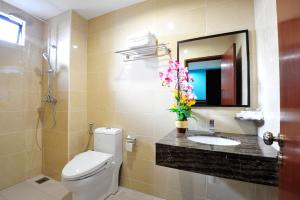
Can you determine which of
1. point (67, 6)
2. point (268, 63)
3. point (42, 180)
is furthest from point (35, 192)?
point (268, 63)

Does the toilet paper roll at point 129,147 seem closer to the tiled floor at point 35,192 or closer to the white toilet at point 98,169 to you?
the white toilet at point 98,169

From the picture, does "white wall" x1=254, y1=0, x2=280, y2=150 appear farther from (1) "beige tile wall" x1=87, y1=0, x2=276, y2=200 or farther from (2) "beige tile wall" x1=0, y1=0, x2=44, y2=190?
(2) "beige tile wall" x1=0, y1=0, x2=44, y2=190

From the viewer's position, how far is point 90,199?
152 centimetres

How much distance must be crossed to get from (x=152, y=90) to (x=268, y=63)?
1083mm

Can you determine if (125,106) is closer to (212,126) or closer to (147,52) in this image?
(147,52)

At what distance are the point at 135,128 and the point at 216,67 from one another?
1140 millimetres

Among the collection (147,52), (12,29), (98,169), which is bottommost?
(98,169)

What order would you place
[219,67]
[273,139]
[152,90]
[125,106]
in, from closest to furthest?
1. [273,139]
2. [219,67]
3. [152,90]
4. [125,106]

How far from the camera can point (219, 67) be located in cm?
147

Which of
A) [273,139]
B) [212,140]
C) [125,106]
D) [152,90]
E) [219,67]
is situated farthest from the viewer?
[125,106]

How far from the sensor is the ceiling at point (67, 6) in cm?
186

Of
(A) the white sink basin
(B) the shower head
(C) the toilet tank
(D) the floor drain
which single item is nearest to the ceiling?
(B) the shower head

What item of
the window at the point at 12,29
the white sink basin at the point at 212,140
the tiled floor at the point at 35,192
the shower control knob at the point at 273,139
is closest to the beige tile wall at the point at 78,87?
the tiled floor at the point at 35,192

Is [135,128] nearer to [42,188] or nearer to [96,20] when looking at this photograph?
[42,188]
